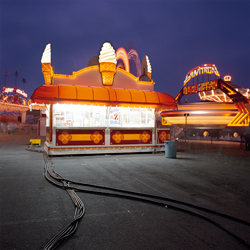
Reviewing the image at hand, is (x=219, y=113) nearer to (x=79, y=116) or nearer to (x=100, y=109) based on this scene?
(x=100, y=109)

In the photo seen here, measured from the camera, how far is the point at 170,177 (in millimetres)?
7266

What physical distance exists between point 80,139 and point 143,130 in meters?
3.96

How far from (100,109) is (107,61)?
2885 mm

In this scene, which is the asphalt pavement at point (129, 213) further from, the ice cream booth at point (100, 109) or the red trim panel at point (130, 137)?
the red trim panel at point (130, 137)

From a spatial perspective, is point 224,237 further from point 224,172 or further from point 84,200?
point 224,172

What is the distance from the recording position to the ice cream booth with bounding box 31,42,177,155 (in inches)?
472

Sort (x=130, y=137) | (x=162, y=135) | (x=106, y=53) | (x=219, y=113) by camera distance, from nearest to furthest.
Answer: (x=106, y=53) → (x=130, y=137) → (x=162, y=135) → (x=219, y=113)

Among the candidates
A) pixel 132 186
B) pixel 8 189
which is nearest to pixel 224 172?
pixel 132 186

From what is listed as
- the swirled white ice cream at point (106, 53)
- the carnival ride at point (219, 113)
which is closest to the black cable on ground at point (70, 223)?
the swirled white ice cream at point (106, 53)

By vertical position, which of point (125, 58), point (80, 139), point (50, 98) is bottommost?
point (80, 139)

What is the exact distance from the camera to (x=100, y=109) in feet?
43.8

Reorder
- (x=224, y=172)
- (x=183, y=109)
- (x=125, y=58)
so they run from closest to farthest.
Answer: (x=224, y=172), (x=125, y=58), (x=183, y=109)

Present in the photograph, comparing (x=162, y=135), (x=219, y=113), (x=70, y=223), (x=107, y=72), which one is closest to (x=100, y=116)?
(x=107, y=72)

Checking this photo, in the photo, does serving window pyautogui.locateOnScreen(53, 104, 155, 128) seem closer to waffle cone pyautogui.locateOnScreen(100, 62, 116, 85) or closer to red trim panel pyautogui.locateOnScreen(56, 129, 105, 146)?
red trim panel pyautogui.locateOnScreen(56, 129, 105, 146)
